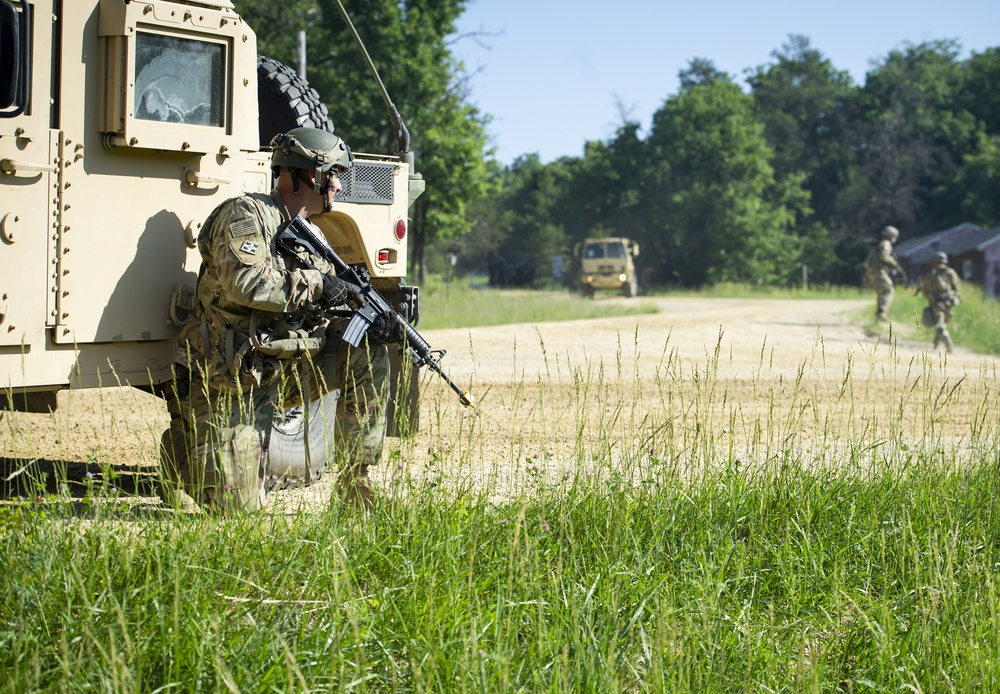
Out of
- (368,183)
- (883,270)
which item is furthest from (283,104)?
(883,270)

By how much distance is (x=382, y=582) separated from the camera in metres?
3.87

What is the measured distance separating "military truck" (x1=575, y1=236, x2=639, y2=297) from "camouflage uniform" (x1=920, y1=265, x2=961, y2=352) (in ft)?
73.1

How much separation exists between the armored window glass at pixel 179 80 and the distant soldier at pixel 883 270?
1757 centimetres

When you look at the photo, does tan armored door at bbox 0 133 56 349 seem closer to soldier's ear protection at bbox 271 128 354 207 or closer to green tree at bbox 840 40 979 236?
soldier's ear protection at bbox 271 128 354 207

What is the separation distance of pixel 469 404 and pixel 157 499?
1659 millimetres

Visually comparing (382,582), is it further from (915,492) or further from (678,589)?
(915,492)

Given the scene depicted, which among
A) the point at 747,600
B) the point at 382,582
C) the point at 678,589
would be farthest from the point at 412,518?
the point at 747,600

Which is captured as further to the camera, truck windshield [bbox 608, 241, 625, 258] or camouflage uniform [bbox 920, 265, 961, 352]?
truck windshield [bbox 608, 241, 625, 258]

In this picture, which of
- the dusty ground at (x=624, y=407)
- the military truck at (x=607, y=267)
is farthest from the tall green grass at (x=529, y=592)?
the military truck at (x=607, y=267)

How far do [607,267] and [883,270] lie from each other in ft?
63.5

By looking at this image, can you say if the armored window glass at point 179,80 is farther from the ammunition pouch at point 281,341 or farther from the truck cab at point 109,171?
the ammunition pouch at point 281,341

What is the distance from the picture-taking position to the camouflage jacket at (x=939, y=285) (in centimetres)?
1722

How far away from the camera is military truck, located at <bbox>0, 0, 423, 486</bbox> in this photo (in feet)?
15.4

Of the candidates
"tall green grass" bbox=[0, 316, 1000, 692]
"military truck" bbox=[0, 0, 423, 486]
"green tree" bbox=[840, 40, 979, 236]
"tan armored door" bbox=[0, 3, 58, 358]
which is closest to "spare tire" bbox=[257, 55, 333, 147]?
"military truck" bbox=[0, 0, 423, 486]
